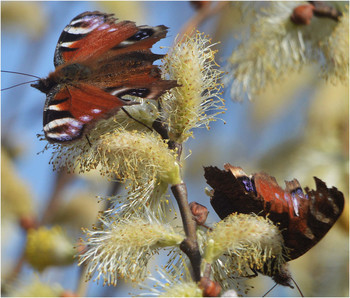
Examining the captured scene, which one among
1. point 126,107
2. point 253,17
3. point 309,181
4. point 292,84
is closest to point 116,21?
point 126,107

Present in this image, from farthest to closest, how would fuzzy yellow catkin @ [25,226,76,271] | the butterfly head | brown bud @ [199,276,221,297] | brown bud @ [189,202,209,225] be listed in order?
1. fuzzy yellow catkin @ [25,226,76,271]
2. the butterfly head
3. brown bud @ [189,202,209,225]
4. brown bud @ [199,276,221,297]

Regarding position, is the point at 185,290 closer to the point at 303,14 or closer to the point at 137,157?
the point at 137,157

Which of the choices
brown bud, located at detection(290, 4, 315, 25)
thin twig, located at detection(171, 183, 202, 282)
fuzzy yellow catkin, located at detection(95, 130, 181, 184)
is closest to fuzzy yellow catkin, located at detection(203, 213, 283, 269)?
thin twig, located at detection(171, 183, 202, 282)

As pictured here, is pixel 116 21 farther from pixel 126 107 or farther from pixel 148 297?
pixel 148 297

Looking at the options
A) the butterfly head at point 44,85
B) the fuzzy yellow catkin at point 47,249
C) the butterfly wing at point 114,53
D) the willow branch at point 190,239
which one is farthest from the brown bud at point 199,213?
the fuzzy yellow catkin at point 47,249

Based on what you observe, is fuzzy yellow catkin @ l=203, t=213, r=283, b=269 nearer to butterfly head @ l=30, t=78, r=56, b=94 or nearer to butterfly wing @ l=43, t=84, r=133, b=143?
butterfly wing @ l=43, t=84, r=133, b=143

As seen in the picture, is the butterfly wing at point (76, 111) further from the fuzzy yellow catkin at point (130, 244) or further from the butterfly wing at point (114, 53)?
the fuzzy yellow catkin at point (130, 244)
